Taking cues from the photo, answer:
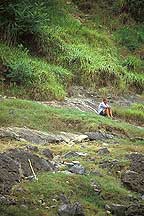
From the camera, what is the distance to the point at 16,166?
9453 millimetres

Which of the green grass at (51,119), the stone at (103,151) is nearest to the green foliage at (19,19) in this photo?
the green grass at (51,119)

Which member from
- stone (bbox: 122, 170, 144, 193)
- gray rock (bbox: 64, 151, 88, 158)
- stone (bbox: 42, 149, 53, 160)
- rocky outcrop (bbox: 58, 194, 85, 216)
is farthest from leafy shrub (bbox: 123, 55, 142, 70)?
rocky outcrop (bbox: 58, 194, 85, 216)

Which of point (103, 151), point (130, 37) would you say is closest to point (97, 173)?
point (103, 151)

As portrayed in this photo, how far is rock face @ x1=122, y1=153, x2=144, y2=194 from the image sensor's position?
32.7 ft

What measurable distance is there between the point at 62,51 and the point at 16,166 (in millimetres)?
→ 12893

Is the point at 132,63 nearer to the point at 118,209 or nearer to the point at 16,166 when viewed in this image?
the point at 16,166

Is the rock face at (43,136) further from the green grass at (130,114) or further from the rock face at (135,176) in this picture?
the green grass at (130,114)

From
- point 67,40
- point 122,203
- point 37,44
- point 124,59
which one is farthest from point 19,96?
point 122,203

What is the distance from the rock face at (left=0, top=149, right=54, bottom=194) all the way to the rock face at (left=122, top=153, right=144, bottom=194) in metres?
1.40

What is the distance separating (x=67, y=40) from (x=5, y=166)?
47.0ft

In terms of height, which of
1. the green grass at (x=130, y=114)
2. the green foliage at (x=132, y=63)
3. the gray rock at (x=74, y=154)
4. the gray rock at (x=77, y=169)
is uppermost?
the gray rock at (x=77, y=169)

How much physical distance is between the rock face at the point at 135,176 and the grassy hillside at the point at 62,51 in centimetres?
811

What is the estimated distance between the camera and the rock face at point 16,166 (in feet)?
29.5

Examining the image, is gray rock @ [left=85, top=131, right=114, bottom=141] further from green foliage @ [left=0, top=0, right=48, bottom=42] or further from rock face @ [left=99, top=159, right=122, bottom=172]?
green foliage @ [left=0, top=0, right=48, bottom=42]
